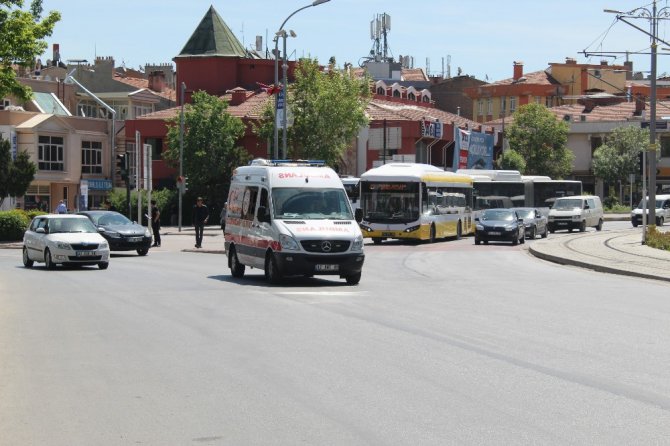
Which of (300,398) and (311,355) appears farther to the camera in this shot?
(311,355)

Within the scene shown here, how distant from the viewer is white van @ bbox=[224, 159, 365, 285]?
22.6 metres

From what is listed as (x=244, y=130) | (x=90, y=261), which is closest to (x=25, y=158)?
(x=244, y=130)

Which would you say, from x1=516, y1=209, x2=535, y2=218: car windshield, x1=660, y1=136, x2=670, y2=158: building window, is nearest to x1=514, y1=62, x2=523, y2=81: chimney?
x1=660, y1=136, x2=670, y2=158: building window

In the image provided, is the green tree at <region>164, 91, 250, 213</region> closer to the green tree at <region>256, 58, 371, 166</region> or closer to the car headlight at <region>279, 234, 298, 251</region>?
the green tree at <region>256, 58, 371, 166</region>

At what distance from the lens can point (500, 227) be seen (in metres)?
45.8

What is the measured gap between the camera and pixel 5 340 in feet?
46.1

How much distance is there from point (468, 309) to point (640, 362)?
6.28 m

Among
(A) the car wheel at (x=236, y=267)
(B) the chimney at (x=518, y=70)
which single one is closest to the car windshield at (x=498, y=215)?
(A) the car wheel at (x=236, y=267)

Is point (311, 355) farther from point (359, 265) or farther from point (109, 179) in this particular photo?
point (109, 179)

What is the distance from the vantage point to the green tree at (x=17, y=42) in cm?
3419

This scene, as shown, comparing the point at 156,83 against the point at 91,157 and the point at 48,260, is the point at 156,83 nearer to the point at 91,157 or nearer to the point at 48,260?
the point at 91,157

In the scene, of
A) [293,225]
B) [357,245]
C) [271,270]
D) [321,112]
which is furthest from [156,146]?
[357,245]

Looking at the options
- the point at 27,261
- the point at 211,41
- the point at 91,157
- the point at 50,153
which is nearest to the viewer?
the point at 27,261

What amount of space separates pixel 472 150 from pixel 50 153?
3160 centimetres
